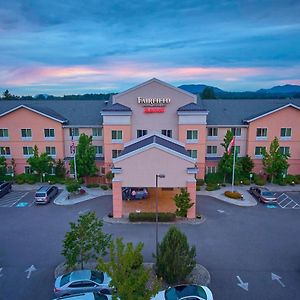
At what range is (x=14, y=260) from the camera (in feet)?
78.7

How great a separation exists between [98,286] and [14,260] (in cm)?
851

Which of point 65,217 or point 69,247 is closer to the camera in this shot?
point 69,247

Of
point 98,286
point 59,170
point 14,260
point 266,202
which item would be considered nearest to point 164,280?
point 98,286

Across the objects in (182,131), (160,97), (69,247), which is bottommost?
(69,247)

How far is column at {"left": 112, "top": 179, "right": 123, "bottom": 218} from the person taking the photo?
31400 millimetres

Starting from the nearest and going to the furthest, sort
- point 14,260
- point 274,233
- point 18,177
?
point 14,260 → point 274,233 → point 18,177

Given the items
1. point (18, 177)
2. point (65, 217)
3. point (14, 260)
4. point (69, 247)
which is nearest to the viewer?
point (69, 247)

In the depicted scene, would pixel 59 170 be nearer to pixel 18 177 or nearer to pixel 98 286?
pixel 18 177

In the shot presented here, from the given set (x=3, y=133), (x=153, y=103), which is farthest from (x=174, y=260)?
(x=3, y=133)

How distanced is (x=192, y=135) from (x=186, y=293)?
92.1ft

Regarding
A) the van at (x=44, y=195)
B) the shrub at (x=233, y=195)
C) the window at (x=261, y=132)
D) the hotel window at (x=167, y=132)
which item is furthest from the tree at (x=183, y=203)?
the window at (x=261, y=132)

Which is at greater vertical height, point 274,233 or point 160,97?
point 160,97

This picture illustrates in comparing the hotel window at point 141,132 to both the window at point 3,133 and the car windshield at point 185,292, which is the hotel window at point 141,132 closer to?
the window at point 3,133

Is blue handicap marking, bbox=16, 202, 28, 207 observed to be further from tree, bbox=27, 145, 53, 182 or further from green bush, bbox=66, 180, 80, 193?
tree, bbox=27, 145, 53, 182
